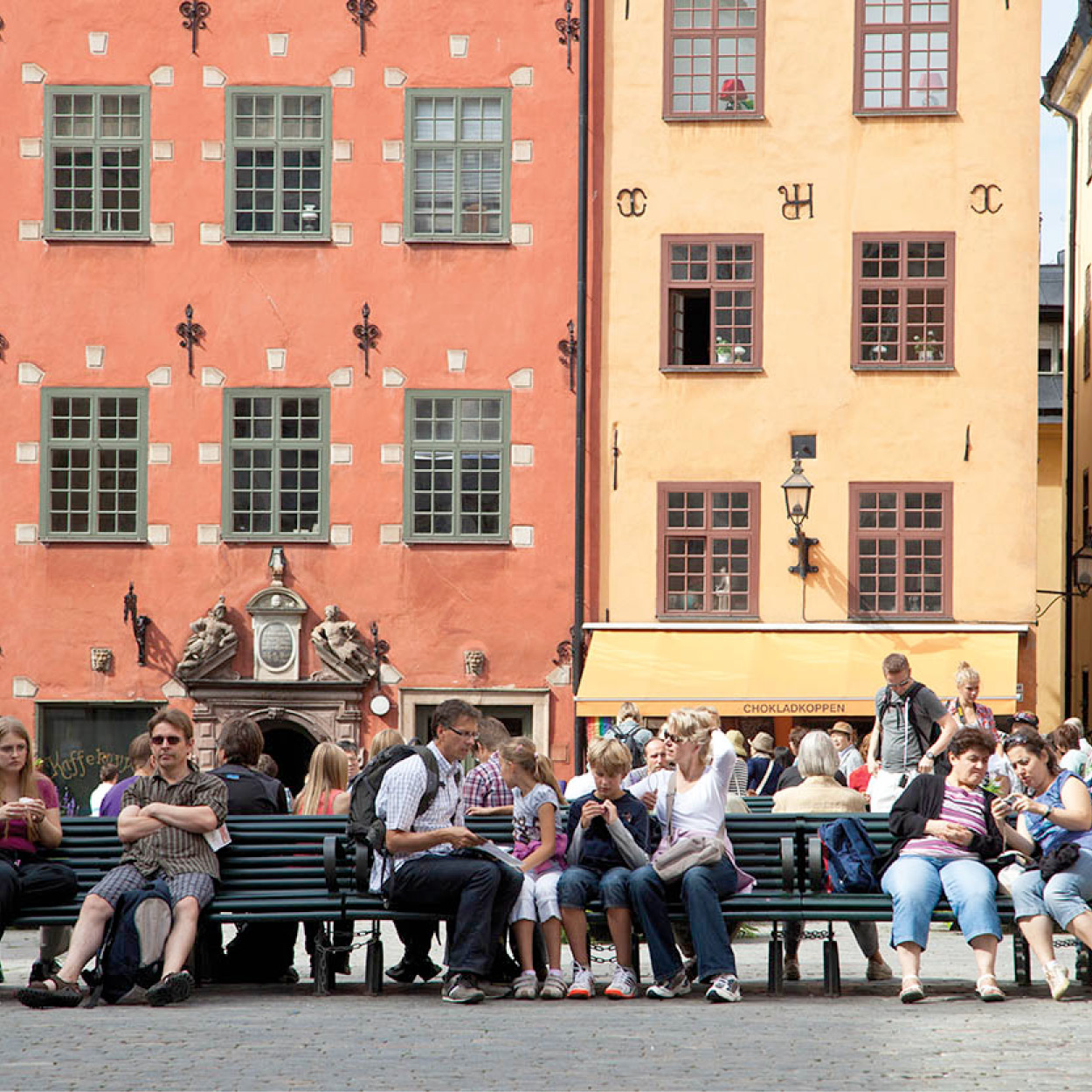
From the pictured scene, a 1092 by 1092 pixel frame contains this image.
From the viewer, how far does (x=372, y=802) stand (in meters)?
11.5

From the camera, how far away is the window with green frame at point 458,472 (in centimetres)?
2631

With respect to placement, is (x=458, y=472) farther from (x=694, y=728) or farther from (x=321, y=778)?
(x=694, y=728)

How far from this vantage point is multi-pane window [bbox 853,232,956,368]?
85.8 feet

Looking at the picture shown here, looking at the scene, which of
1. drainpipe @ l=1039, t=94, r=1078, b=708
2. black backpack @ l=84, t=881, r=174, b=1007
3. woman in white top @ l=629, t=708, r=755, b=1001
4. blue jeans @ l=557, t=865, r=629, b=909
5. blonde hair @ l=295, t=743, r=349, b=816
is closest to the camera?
black backpack @ l=84, t=881, r=174, b=1007

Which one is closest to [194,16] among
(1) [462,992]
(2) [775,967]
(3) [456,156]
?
(3) [456,156]

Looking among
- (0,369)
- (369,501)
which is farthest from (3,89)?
(369,501)

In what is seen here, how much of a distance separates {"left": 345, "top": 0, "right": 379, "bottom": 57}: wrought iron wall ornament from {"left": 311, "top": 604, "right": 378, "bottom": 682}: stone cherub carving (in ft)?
22.6

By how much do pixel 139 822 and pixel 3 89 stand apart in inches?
683

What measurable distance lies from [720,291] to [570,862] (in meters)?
15.5

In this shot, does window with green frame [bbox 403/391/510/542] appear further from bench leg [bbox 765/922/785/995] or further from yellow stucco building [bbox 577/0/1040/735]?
bench leg [bbox 765/922/785/995]

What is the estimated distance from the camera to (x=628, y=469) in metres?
26.3

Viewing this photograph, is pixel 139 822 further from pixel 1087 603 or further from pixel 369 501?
pixel 1087 603

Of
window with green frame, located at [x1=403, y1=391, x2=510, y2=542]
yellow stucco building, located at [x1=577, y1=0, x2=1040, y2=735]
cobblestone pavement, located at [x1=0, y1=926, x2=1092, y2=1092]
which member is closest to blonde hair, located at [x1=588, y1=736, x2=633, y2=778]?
cobblestone pavement, located at [x1=0, y1=926, x2=1092, y2=1092]

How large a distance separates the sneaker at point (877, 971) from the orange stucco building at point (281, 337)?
14085mm
